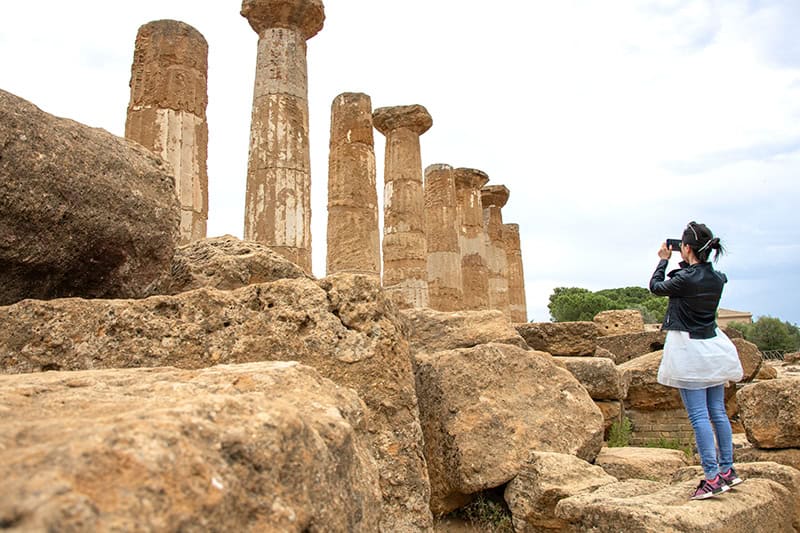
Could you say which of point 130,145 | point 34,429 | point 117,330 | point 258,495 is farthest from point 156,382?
point 130,145

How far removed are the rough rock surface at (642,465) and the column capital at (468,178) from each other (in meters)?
16.7

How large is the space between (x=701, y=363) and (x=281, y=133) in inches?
314

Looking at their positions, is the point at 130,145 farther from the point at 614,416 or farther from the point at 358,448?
the point at 614,416

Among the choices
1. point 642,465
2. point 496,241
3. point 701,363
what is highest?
point 496,241

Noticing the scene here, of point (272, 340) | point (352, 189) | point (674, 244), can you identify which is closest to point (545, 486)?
point (674, 244)

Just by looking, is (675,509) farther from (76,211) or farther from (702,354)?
(76,211)

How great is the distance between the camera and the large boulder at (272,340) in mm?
3086

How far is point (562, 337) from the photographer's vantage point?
9727 millimetres

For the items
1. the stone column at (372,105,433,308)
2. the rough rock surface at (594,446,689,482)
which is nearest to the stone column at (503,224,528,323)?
the stone column at (372,105,433,308)

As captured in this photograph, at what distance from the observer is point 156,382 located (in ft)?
A: 7.08

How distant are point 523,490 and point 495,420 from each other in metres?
0.58

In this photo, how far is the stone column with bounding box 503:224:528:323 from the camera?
2711 centimetres

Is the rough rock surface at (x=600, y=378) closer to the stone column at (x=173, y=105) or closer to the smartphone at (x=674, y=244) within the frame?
the smartphone at (x=674, y=244)

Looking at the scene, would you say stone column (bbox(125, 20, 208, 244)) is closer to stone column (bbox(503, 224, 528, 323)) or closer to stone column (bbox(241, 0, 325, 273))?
stone column (bbox(241, 0, 325, 273))
